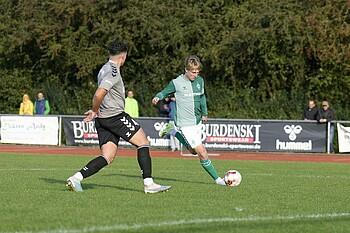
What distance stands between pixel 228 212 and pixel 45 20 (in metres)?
33.0

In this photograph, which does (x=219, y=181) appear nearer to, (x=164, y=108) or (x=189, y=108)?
(x=189, y=108)

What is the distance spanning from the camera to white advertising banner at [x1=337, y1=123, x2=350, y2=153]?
95.7 feet

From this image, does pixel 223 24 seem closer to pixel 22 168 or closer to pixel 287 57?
pixel 287 57

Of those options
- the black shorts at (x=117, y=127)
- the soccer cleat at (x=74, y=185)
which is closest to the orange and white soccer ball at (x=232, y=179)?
the black shorts at (x=117, y=127)

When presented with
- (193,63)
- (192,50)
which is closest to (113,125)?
(193,63)

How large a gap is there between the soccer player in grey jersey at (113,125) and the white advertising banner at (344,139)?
17.9 metres

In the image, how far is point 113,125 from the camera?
12.1m

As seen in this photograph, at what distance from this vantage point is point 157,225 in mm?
8602

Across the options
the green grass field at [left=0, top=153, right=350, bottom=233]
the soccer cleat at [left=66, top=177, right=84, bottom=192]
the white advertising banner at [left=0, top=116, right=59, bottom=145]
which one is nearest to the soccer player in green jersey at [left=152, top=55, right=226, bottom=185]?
the green grass field at [left=0, top=153, right=350, bottom=233]

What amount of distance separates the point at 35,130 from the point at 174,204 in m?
22.5

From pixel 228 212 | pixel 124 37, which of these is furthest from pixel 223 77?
pixel 228 212

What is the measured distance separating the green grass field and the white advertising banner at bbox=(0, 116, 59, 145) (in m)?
14.8

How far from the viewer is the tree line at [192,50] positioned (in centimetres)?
3641

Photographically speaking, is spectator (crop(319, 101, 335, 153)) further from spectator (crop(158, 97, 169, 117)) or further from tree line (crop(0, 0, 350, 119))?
spectator (crop(158, 97, 169, 117))
